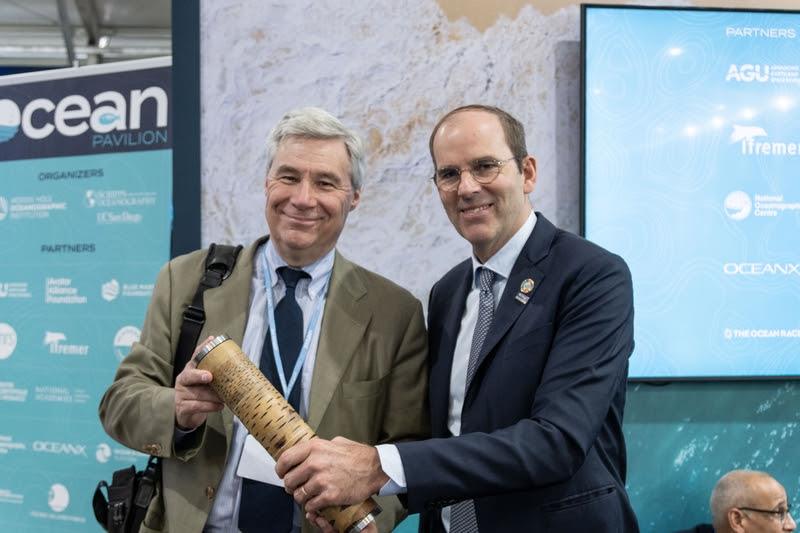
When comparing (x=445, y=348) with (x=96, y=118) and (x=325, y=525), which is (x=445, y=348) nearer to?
(x=325, y=525)

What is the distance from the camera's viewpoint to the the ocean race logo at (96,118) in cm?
303

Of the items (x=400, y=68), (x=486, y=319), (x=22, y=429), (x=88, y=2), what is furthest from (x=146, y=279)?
(x=88, y=2)

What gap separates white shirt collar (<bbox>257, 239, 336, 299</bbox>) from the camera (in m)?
1.73

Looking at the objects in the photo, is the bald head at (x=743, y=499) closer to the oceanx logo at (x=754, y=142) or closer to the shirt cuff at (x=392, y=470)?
the oceanx logo at (x=754, y=142)

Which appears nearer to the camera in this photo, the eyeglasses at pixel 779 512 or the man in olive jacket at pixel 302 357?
the man in olive jacket at pixel 302 357

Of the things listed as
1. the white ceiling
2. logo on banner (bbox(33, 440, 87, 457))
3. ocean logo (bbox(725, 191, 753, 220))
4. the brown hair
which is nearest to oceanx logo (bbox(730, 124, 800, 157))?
ocean logo (bbox(725, 191, 753, 220))

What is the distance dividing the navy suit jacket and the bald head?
132 centimetres

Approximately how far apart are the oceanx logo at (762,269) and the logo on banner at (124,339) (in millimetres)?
2417

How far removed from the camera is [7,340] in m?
3.26

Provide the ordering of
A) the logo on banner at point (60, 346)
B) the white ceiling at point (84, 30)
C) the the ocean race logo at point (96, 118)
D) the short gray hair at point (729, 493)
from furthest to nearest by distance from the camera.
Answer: the white ceiling at point (84, 30) < the logo on banner at point (60, 346) < the the ocean race logo at point (96, 118) < the short gray hair at point (729, 493)

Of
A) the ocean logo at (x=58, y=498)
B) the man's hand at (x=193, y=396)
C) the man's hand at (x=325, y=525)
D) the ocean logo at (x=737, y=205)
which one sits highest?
the ocean logo at (x=737, y=205)

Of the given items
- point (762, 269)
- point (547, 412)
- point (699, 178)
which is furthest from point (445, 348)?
point (762, 269)

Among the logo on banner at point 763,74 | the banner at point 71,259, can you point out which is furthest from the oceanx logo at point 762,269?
the banner at point 71,259

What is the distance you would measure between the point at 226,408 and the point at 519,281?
2.33 feet
